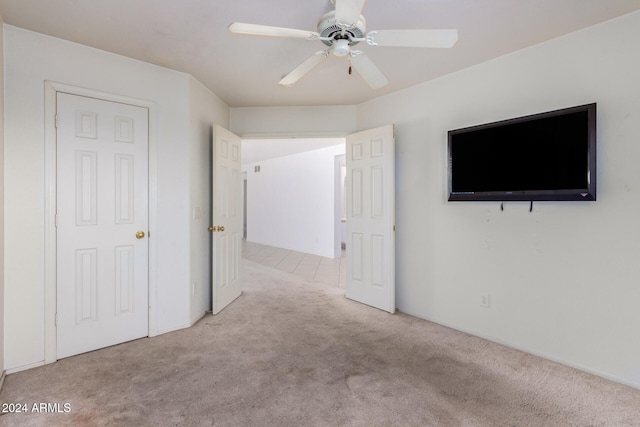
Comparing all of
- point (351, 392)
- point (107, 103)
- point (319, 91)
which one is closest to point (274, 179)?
point (319, 91)

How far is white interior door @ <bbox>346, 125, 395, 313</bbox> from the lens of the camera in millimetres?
3357

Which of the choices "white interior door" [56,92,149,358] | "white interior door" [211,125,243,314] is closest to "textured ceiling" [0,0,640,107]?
"white interior door" [56,92,149,358]

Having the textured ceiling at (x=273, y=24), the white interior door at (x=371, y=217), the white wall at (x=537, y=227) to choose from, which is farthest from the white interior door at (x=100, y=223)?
the white wall at (x=537, y=227)

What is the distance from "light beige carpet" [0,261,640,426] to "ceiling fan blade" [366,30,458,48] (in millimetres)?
2000

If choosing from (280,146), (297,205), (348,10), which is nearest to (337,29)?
(348,10)

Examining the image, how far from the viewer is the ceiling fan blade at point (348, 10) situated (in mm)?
1357

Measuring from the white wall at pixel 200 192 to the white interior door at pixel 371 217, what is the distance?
1618 millimetres

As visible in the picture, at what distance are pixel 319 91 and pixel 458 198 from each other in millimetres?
1788

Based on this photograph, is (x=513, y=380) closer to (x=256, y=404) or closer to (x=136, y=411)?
(x=256, y=404)

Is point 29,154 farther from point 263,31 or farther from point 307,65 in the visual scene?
point 307,65

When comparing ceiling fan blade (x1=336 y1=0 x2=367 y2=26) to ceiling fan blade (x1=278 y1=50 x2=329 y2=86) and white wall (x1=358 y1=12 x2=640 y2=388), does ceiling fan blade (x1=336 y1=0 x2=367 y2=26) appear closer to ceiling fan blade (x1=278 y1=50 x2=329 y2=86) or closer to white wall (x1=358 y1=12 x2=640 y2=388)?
ceiling fan blade (x1=278 y1=50 x2=329 y2=86)

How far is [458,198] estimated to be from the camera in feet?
9.33

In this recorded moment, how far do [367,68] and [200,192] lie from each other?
2133mm

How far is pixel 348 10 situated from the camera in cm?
141
